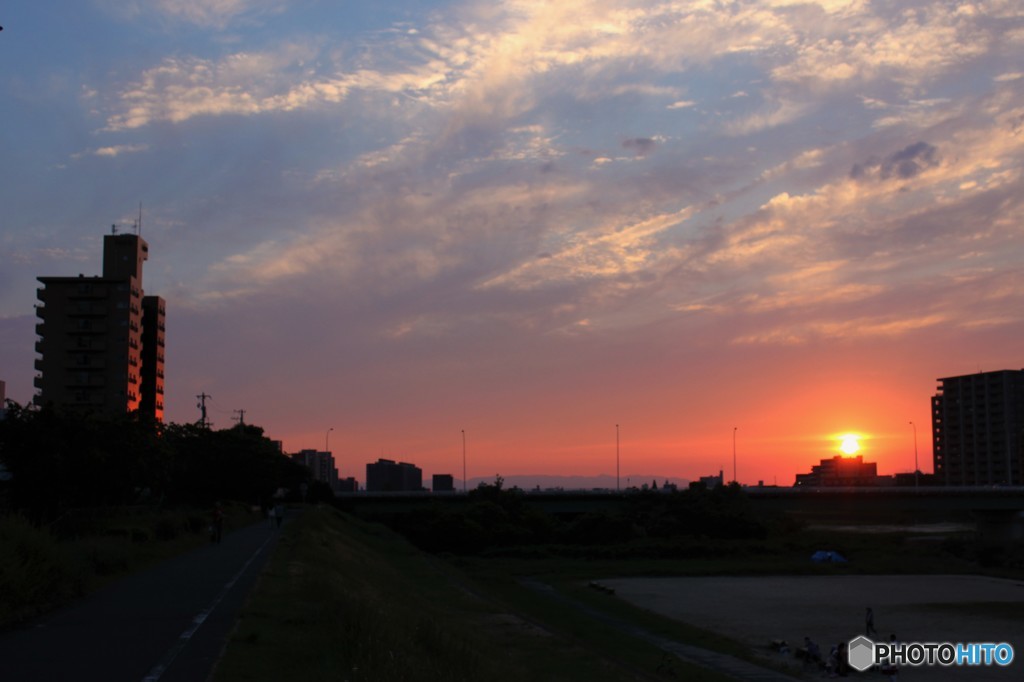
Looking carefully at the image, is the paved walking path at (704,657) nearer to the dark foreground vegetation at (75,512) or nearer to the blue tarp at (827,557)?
the dark foreground vegetation at (75,512)

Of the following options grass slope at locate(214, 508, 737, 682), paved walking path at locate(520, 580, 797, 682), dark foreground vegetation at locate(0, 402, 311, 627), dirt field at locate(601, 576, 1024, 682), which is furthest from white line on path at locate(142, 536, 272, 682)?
dirt field at locate(601, 576, 1024, 682)

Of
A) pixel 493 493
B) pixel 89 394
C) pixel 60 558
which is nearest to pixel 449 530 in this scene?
pixel 493 493

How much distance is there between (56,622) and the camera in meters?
18.2

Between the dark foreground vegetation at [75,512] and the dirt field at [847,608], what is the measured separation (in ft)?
81.7

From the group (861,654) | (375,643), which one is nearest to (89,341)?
(861,654)

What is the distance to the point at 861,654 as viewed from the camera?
119 feet

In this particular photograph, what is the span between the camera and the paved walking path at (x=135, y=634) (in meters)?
13.1

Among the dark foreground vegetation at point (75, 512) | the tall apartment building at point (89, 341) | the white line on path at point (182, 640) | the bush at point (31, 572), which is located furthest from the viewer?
the tall apartment building at point (89, 341)

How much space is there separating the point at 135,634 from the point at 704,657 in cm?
2800

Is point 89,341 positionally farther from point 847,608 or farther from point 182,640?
point 182,640

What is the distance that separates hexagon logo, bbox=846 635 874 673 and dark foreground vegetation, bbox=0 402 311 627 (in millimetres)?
25413

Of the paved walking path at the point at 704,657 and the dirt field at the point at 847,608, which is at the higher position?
the paved walking path at the point at 704,657

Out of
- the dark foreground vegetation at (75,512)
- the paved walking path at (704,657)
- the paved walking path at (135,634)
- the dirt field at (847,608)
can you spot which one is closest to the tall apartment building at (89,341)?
the dark foreground vegetation at (75,512)

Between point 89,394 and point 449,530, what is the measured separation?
43832 mm
